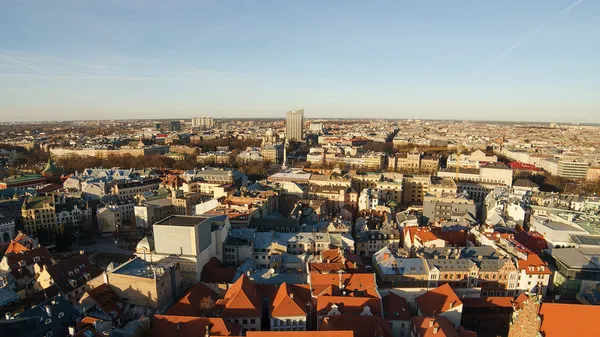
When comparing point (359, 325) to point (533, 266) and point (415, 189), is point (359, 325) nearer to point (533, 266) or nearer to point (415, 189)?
point (533, 266)

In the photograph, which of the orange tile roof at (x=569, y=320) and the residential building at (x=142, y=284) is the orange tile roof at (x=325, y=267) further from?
the orange tile roof at (x=569, y=320)

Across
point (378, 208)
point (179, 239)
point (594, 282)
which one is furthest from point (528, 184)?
point (179, 239)

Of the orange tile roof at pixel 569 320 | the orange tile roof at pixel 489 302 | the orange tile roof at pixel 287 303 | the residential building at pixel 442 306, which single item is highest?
the orange tile roof at pixel 569 320

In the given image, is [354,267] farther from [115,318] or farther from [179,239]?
[115,318]

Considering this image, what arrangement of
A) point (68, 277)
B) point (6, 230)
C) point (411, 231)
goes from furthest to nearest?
point (6, 230)
point (411, 231)
point (68, 277)

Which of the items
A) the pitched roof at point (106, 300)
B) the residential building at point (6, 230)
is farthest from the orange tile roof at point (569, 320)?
the residential building at point (6, 230)

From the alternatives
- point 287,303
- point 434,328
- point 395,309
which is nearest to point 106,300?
point 287,303

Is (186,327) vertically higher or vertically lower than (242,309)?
higher
